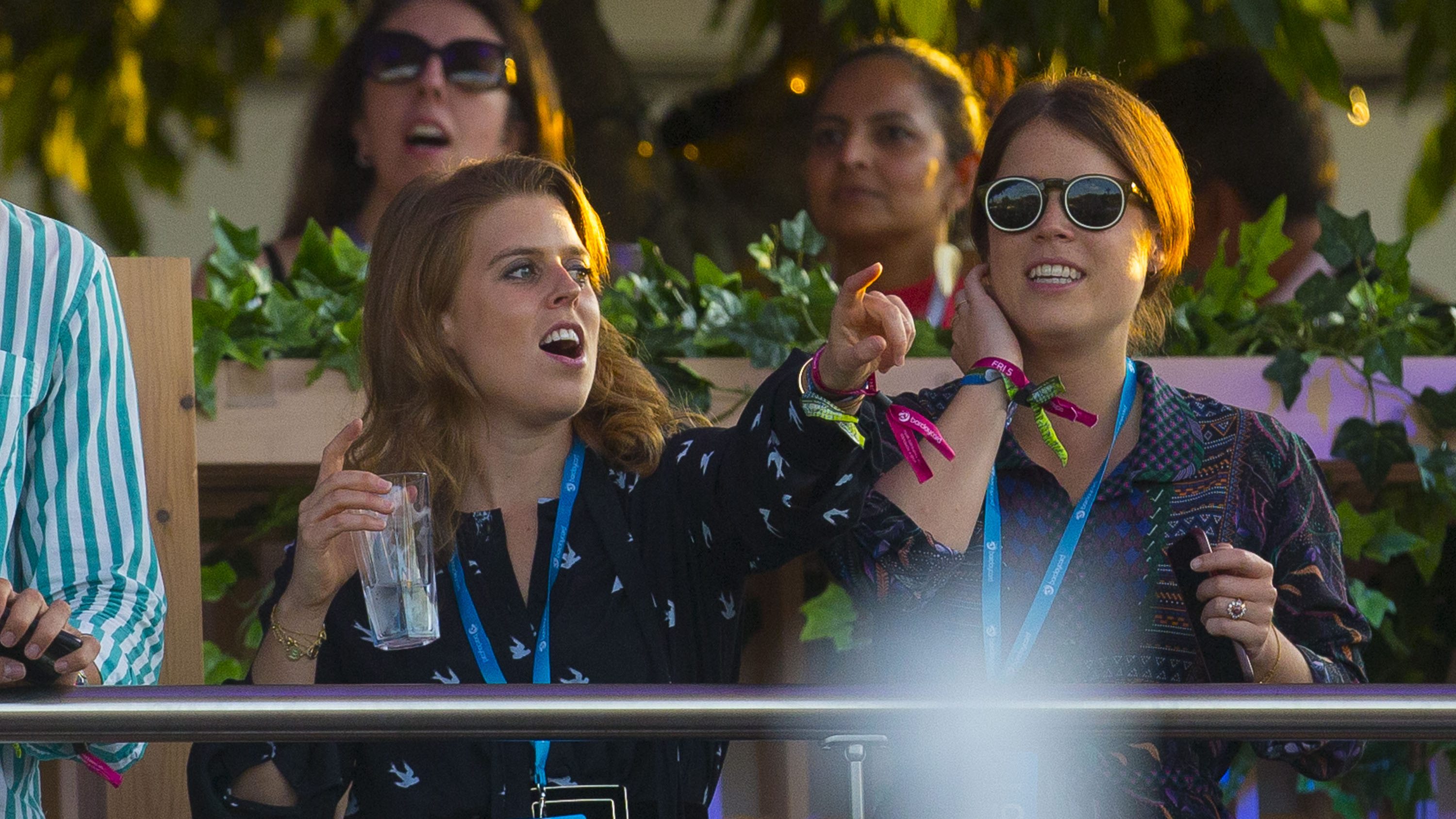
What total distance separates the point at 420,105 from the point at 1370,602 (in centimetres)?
191

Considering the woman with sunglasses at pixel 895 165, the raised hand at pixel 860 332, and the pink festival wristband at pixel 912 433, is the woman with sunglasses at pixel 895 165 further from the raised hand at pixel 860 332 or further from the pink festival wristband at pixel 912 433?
the raised hand at pixel 860 332

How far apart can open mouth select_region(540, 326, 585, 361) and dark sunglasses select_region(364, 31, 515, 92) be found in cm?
130

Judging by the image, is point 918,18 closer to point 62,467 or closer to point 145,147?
point 62,467

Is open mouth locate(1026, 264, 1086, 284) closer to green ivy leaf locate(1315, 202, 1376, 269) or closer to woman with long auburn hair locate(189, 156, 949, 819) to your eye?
woman with long auburn hair locate(189, 156, 949, 819)

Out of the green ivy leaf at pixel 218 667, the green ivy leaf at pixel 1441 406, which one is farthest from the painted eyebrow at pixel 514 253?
the green ivy leaf at pixel 1441 406

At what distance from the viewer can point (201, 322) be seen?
2.66m

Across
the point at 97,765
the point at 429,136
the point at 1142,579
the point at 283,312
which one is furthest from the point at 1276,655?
the point at 429,136

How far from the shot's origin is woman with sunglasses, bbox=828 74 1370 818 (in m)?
2.11

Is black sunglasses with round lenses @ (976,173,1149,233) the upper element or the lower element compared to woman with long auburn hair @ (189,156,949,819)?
upper

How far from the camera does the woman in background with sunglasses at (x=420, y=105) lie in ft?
10.9

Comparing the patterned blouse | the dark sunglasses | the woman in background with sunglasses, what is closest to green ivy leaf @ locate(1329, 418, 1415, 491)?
the patterned blouse

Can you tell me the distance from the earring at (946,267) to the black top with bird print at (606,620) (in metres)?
1.26

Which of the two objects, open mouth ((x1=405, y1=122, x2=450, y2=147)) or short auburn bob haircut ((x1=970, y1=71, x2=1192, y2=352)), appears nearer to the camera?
short auburn bob haircut ((x1=970, y1=71, x2=1192, y2=352))

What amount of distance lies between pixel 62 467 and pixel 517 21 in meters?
1.77
